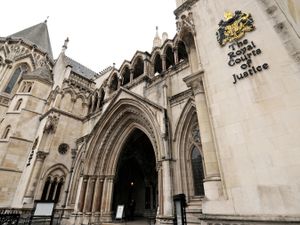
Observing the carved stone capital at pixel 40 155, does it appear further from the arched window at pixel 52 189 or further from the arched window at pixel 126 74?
the arched window at pixel 126 74

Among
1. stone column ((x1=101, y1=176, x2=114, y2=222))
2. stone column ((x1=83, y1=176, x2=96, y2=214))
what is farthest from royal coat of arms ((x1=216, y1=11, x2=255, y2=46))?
stone column ((x1=83, y1=176, x2=96, y2=214))

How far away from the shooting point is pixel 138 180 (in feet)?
53.6

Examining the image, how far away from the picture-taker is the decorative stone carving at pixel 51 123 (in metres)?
14.2

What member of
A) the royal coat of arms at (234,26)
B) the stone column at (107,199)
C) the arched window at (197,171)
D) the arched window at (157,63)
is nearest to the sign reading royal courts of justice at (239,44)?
the royal coat of arms at (234,26)

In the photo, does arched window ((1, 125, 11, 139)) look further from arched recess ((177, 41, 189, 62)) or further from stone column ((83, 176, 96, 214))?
arched recess ((177, 41, 189, 62))

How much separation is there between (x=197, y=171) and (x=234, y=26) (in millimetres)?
5989

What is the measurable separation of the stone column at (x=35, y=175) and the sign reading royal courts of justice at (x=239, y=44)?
13.8 m

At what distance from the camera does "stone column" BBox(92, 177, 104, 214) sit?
10.9 m

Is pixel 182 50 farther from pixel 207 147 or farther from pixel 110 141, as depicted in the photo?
pixel 207 147

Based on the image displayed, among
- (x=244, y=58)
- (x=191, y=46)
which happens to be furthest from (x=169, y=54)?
(x=244, y=58)

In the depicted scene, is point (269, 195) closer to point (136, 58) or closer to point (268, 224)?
point (268, 224)

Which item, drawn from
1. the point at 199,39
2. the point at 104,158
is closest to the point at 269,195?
the point at 199,39

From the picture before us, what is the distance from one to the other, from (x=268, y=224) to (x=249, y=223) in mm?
Answer: 329

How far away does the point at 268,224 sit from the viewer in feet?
11.0
